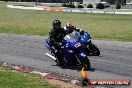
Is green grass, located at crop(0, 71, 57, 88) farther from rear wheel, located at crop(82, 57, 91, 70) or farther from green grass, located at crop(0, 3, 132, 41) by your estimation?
green grass, located at crop(0, 3, 132, 41)

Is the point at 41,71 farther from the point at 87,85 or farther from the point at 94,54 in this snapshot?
the point at 94,54

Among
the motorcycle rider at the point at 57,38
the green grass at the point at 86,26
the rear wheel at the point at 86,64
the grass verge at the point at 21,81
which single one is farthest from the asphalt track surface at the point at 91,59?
the green grass at the point at 86,26

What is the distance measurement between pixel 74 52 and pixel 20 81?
312 centimetres

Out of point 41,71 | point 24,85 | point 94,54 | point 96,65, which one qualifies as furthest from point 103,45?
point 24,85

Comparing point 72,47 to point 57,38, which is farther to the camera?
point 57,38

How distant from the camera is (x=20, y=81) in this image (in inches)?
435

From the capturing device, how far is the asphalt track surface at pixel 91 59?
1293 centimetres

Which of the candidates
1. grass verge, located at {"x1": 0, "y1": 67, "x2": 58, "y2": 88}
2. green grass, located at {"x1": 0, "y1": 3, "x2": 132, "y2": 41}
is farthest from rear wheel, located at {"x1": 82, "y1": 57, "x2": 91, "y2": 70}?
green grass, located at {"x1": 0, "y1": 3, "x2": 132, "y2": 41}

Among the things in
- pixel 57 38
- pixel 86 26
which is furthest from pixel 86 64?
pixel 86 26

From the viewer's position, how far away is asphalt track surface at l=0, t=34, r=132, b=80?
509 inches

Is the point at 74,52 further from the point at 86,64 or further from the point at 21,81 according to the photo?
the point at 21,81

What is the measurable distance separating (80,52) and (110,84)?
2871 millimetres

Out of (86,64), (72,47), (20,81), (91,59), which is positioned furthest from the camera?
(91,59)

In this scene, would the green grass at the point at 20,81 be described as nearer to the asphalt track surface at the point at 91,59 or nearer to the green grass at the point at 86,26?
the asphalt track surface at the point at 91,59
